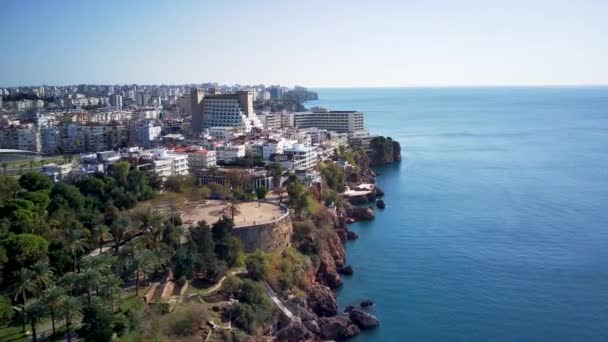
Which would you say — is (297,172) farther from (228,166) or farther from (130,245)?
(130,245)

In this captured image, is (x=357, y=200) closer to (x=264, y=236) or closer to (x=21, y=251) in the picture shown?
(x=264, y=236)

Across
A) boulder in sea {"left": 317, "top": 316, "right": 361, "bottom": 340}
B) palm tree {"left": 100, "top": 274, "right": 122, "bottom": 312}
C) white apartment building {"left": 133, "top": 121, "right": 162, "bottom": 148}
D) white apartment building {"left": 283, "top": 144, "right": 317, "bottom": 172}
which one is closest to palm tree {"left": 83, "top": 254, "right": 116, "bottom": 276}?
palm tree {"left": 100, "top": 274, "right": 122, "bottom": 312}

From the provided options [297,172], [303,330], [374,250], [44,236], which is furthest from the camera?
[297,172]

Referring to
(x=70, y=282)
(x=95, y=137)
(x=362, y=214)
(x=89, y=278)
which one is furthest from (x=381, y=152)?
(x=70, y=282)

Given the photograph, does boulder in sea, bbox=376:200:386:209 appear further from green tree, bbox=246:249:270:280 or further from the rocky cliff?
green tree, bbox=246:249:270:280

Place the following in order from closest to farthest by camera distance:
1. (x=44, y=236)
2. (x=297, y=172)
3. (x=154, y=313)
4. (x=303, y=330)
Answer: (x=154, y=313) < (x=303, y=330) < (x=44, y=236) < (x=297, y=172)

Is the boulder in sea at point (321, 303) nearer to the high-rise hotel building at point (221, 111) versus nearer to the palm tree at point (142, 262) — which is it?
the palm tree at point (142, 262)

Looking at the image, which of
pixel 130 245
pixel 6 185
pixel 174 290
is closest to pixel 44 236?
pixel 130 245
